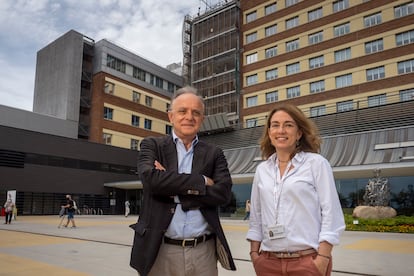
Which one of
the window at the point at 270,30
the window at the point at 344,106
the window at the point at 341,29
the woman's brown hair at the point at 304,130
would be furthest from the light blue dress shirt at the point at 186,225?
the window at the point at 270,30

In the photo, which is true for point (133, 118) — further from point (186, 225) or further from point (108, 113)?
point (186, 225)

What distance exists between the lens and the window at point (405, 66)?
108 ft

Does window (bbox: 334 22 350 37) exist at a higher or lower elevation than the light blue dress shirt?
higher

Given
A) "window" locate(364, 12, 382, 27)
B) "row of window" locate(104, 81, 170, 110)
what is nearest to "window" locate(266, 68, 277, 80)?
"window" locate(364, 12, 382, 27)

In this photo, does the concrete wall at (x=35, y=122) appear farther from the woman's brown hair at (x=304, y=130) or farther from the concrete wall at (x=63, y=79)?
the woman's brown hair at (x=304, y=130)

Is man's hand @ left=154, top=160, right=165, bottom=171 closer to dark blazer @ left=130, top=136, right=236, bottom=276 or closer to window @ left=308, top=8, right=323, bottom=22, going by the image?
dark blazer @ left=130, top=136, right=236, bottom=276

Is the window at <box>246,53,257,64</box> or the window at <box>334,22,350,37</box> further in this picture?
the window at <box>246,53,257,64</box>

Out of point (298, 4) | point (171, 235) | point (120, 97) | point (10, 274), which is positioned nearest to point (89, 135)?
point (120, 97)

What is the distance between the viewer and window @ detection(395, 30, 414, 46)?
33.1 m

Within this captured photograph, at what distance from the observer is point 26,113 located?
37375 millimetres

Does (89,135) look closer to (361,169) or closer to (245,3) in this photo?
(245,3)

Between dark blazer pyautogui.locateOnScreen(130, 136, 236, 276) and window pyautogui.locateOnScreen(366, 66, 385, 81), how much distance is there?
3592cm

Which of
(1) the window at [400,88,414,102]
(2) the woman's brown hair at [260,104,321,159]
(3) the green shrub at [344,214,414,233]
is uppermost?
(1) the window at [400,88,414,102]

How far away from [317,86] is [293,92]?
277cm
